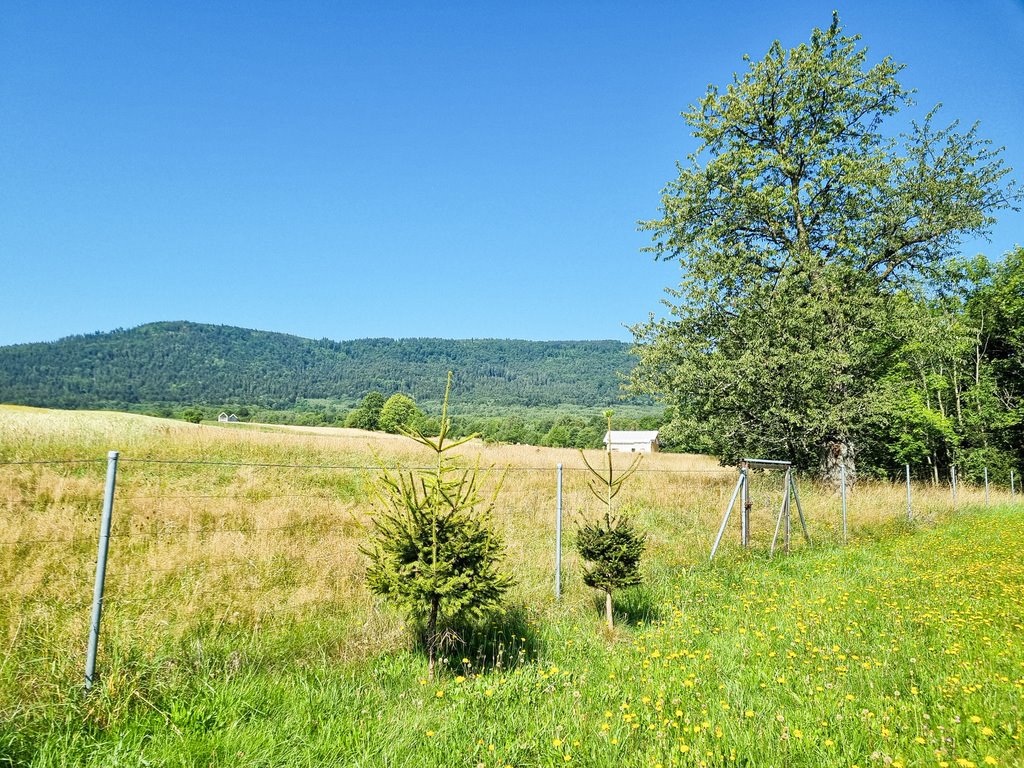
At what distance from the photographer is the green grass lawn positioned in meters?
3.55

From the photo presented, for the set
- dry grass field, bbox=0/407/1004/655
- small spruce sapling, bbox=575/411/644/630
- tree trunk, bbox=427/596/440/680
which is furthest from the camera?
small spruce sapling, bbox=575/411/644/630

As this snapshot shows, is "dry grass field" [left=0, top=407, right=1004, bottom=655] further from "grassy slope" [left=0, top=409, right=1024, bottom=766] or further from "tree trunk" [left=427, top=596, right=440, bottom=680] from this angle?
"tree trunk" [left=427, top=596, right=440, bottom=680]

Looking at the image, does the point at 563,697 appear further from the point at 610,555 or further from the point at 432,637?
the point at 610,555

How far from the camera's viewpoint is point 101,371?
632 feet

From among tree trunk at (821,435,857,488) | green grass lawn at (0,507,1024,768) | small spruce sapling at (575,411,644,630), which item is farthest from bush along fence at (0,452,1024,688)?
tree trunk at (821,435,857,488)

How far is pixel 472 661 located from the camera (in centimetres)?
536

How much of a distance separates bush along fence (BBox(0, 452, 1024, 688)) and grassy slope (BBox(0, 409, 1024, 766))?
0.05 metres

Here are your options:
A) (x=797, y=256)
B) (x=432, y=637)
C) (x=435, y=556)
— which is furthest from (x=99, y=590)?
(x=797, y=256)

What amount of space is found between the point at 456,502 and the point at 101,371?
238188mm

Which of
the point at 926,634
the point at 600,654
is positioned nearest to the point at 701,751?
the point at 600,654

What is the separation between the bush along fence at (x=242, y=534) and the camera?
534cm

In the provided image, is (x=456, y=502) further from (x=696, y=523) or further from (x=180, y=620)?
(x=696, y=523)

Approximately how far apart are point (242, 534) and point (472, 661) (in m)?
4.36

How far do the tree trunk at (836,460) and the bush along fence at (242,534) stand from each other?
106 inches
